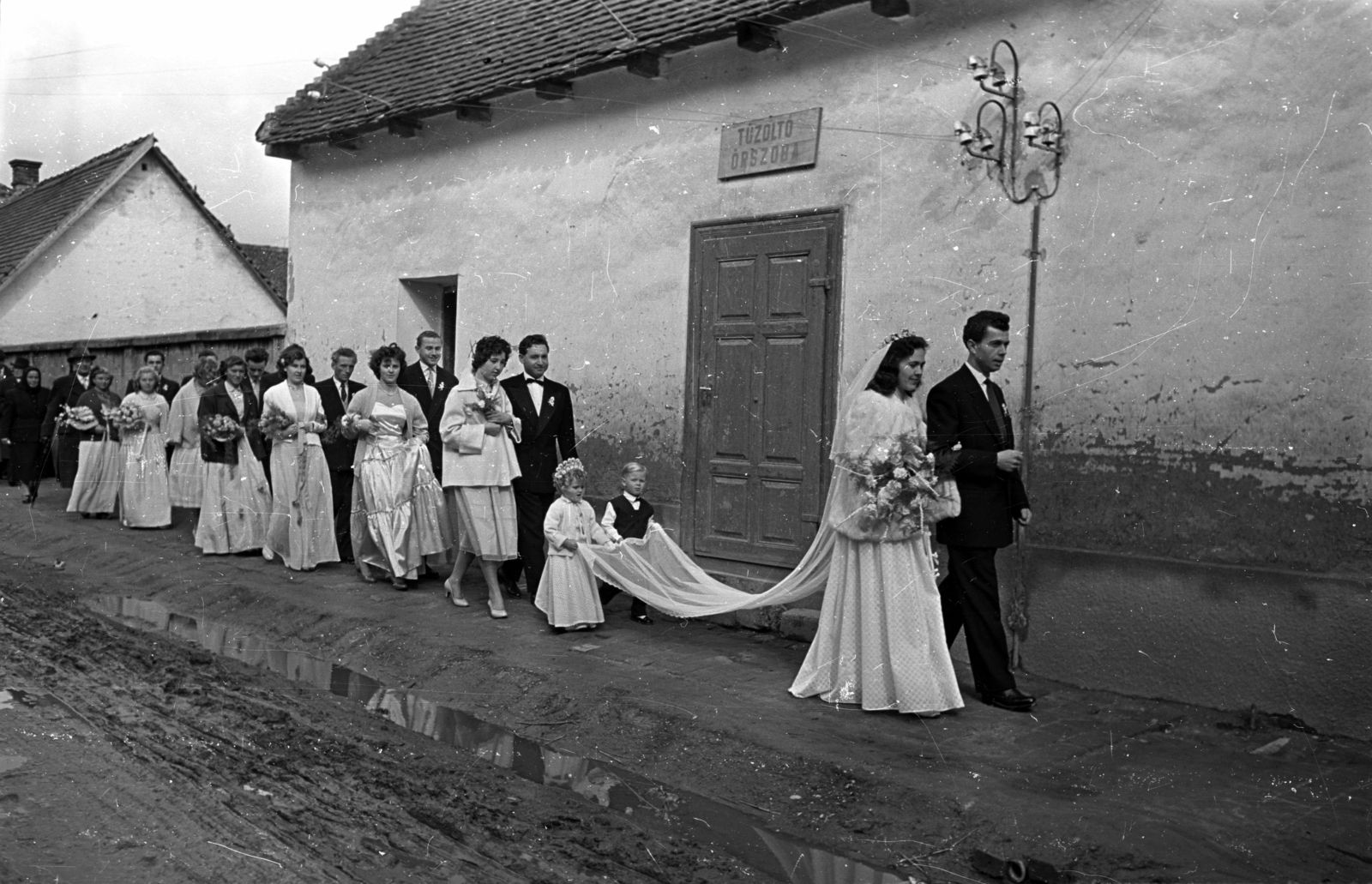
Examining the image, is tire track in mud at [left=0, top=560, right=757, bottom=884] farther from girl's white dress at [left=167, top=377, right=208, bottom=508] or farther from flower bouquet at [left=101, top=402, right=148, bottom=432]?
flower bouquet at [left=101, top=402, right=148, bottom=432]

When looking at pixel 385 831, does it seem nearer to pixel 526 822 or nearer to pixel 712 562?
pixel 526 822

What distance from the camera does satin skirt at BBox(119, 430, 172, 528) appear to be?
48.9 feet

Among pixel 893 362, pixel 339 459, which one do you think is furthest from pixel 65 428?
pixel 893 362

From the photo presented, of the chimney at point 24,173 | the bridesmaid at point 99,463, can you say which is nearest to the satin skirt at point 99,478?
the bridesmaid at point 99,463

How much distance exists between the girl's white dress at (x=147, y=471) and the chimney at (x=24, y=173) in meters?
25.2

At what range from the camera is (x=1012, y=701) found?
6930mm

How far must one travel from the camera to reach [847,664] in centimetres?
706

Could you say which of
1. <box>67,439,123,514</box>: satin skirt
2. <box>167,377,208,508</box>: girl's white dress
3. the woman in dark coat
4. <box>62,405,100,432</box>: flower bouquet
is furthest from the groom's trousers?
the woman in dark coat

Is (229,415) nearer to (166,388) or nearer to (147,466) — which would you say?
(147,466)

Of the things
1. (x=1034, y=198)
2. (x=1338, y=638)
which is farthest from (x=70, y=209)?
(x=1338, y=638)

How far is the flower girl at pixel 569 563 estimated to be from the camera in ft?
29.0

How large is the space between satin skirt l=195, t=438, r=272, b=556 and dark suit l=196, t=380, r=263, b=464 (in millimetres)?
77

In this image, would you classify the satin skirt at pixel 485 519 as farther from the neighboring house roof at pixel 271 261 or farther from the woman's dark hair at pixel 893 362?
the neighboring house roof at pixel 271 261

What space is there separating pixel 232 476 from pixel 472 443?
4.46 meters
